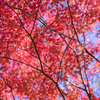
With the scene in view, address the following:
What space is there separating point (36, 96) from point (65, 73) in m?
3.09

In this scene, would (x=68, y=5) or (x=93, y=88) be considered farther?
(x=93, y=88)

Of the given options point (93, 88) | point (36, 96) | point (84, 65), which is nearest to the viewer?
point (84, 65)

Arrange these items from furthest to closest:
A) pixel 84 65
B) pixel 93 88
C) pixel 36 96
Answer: pixel 36 96 < pixel 93 88 < pixel 84 65

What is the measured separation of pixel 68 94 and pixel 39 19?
16.8 feet

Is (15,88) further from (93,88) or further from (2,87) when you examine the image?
(93,88)

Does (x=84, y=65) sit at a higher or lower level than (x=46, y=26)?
lower

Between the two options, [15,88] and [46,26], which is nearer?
[46,26]

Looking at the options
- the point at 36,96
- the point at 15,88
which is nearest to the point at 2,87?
the point at 15,88

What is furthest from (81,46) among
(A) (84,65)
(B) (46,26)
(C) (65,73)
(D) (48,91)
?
(D) (48,91)

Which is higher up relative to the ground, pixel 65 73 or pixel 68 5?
pixel 68 5

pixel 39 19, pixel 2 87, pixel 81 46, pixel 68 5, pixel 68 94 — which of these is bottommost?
pixel 68 94

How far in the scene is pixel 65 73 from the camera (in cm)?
760

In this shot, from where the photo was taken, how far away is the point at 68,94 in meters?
8.23

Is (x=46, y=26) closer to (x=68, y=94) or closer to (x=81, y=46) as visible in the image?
(x=81, y=46)
